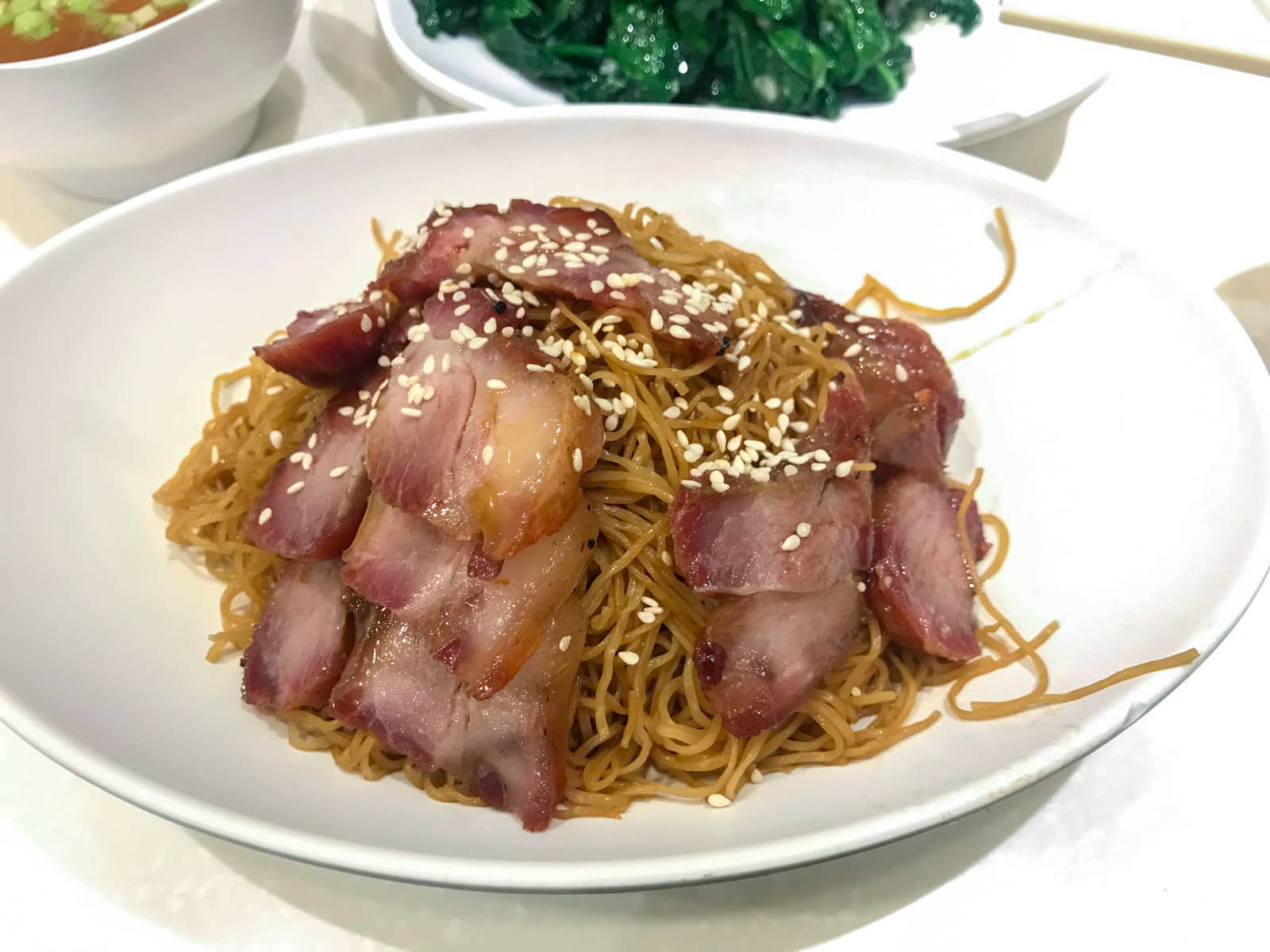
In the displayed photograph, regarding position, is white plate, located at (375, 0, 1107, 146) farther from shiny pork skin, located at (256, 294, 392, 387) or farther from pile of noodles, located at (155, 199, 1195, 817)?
pile of noodles, located at (155, 199, 1195, 817)

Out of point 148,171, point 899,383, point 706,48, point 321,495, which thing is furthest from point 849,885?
point 148,171

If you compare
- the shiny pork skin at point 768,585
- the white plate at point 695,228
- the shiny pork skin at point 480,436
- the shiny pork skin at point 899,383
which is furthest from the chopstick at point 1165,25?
the shiny pork skin at point 480,436

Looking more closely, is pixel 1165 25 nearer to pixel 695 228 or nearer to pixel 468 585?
pixel 695 228

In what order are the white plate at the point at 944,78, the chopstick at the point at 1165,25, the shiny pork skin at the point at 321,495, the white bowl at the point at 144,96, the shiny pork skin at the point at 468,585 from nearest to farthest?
1. the shiny pork skin at the point at 468,585
2. the shiny pork skin at the point at 321,495
3. the chopstick at the point at 1165,25
4. the white bowl at the point at 144,96
5. the white plate at the point at 944,78

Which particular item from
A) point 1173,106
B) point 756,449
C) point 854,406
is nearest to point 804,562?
point 756,449

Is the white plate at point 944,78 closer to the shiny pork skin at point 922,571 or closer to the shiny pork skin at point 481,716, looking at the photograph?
the shiny pork skin at point 922,571

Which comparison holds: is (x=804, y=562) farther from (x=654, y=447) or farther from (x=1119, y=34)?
(x=1119, y=34)
